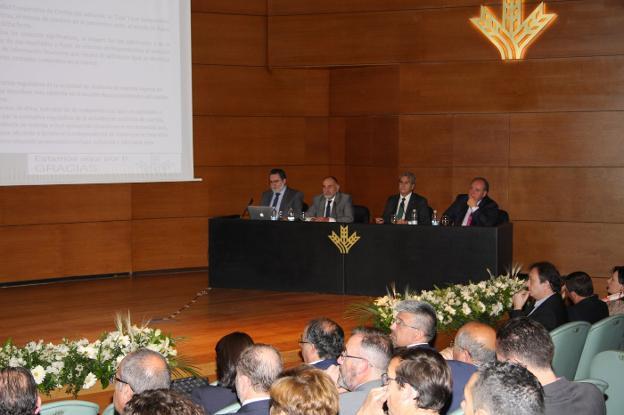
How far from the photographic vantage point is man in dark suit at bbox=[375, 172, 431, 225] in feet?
29.5

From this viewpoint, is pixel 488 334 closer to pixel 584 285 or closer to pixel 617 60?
pixel 584 285

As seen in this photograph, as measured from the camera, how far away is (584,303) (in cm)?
589

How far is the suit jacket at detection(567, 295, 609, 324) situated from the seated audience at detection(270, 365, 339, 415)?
348cm

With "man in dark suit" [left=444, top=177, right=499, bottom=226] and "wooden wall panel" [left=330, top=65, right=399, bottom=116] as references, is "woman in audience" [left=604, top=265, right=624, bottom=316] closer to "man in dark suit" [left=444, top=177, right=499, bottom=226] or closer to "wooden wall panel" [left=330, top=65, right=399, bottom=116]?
"man in dark suit" [left=444, top=177, right=499, bottom=226]

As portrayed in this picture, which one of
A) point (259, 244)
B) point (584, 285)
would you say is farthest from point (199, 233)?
point (584, 285)

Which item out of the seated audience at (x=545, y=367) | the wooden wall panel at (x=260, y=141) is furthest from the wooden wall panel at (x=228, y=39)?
the seated audience at (x=545, y=367)

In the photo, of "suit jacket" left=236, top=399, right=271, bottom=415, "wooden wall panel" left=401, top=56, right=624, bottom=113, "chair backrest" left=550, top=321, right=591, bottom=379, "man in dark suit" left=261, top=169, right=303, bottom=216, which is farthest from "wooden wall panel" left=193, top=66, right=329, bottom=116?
"suit jacket" left=236, top=399, right=271, bottom=415

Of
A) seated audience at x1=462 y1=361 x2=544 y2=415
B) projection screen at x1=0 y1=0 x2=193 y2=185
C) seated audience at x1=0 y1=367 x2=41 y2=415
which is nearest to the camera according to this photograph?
seated audience at x1=462 y1=361 x2=544 y2=415

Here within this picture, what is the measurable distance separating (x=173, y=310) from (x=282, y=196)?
1971 mm

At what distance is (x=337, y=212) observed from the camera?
366 inches

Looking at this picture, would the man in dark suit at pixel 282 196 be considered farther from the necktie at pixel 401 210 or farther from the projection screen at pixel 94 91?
the projection screen at pixel 94 91

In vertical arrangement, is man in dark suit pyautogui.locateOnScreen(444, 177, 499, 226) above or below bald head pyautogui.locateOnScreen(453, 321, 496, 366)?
above

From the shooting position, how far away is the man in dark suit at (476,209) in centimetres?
862

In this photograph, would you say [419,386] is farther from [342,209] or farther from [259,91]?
[259,91]
